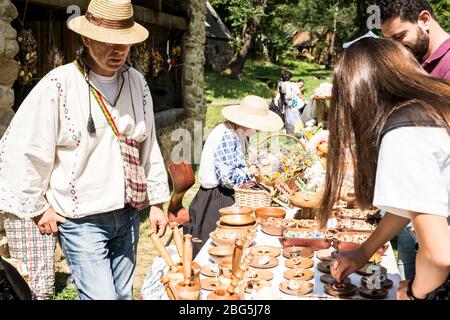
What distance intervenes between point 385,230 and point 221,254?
0.84 meters

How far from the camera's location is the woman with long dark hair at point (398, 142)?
1.43 m

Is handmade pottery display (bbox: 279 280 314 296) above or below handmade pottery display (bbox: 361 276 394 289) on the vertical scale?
below

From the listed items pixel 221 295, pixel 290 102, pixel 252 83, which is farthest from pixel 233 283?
pixel 252 83

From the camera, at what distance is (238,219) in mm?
2918

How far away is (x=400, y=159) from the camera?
1.46m

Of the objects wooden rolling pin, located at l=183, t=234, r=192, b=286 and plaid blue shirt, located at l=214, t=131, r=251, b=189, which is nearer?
wooden rolling pin, located at l=183, t=234, r=192, b=286

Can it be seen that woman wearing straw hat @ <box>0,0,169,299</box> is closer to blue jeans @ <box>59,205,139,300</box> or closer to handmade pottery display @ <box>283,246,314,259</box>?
blue jeans @ <box>59,205,139,300</box>

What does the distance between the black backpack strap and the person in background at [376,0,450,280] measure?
40.7 inches

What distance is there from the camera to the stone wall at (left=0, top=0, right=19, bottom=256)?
12.8 ft

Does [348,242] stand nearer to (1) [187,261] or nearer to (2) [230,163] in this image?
(1) [187,261]

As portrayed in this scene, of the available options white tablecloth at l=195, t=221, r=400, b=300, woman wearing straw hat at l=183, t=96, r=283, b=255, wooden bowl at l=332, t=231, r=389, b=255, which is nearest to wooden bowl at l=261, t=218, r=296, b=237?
white tablecloth at l=195, t=221, r=400, b=300

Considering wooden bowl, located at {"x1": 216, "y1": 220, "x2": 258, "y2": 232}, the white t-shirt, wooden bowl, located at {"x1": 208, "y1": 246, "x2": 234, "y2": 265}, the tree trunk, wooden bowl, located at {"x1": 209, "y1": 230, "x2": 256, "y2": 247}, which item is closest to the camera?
the white t-shirt

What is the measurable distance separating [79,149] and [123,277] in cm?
72
